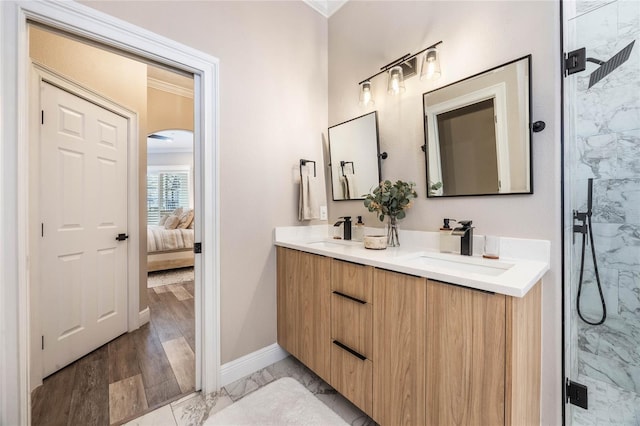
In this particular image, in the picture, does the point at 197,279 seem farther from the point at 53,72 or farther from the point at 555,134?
the point at 555,134

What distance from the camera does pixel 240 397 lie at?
1.66m

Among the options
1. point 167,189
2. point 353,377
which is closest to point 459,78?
point 353,377

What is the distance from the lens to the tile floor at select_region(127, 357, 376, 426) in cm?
147

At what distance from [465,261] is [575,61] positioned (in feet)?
3.40

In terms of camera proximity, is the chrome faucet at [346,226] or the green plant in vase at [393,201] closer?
the green plant in vase at [393,201]

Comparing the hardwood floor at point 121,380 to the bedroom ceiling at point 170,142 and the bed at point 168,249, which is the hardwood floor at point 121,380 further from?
the bedroom ceiling at point 170,142

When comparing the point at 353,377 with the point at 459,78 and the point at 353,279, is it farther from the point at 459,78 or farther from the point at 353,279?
the point at 459,78

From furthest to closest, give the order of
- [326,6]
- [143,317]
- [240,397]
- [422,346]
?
[143,317] → [326,6] → [240,397] → [422,346]

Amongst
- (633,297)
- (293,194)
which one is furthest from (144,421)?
(633,297)

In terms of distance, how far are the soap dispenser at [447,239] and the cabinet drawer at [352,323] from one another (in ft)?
1.91

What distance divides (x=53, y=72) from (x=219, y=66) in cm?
122

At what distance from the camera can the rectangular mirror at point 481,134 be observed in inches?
51.6

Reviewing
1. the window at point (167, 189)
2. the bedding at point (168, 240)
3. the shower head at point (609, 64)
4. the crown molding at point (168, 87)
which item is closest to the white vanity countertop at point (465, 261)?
the shower head at point (609, 64)

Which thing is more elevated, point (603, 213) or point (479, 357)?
point (603, 213)
